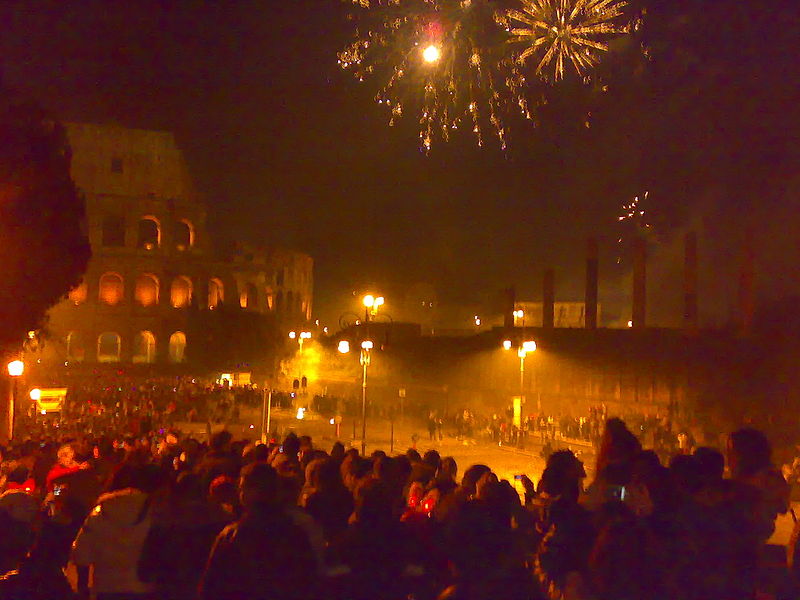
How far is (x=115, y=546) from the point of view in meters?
4.51

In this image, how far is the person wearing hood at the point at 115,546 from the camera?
14.8 ft

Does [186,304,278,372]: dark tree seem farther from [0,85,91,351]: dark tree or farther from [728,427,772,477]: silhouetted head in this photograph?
[728,427,772,477]: silhouetted head

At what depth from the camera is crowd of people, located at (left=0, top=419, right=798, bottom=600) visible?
3879 mm

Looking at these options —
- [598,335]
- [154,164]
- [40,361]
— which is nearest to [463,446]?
[598,335]

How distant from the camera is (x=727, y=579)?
4234mm

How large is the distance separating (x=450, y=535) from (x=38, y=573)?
2857mm

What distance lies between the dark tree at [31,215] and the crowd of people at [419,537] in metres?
10.7

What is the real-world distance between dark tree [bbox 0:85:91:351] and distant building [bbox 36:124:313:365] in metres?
34.0

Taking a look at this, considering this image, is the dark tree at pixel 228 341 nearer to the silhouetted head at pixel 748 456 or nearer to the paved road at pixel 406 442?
the paved road at pixel 406 442

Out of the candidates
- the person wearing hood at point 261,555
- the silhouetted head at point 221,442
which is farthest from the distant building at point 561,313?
the person wearing hood at point 261,555

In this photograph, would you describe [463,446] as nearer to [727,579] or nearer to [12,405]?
[12,405]

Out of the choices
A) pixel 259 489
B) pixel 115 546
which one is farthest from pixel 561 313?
pixel 259 489

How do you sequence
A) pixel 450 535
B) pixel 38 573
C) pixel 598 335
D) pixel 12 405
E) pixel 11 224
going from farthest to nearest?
pixel 598 335 → pixel 12 405 → pixel 11 224 → pixel 38 573 → pixel 450 535

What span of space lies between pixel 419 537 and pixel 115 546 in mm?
1649
